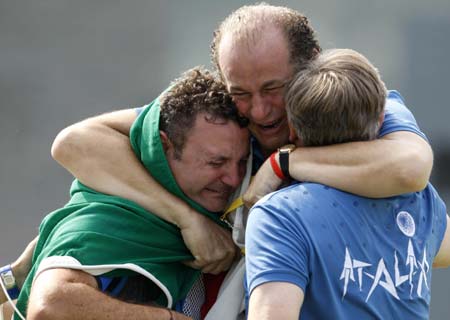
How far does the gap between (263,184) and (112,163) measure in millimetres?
543

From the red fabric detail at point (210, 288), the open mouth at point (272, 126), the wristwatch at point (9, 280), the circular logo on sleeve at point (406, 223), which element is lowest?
the wristwatch at point (9, 280)

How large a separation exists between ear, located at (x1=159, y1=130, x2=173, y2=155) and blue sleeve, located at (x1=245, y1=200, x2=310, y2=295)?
0.70 metres

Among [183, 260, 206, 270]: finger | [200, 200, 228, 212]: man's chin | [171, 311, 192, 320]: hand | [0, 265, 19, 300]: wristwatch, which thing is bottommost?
[0, 265, 19, 300]: wristwatch

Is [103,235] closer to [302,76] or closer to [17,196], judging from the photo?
[302,76]

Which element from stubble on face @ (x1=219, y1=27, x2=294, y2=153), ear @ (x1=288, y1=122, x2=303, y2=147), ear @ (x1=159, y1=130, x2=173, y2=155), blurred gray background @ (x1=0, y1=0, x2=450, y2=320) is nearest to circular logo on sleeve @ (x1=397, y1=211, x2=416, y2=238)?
Result: ear @ (x1=288, y1=122, x2=303, y2=147)

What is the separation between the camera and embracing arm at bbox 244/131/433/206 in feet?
7.70

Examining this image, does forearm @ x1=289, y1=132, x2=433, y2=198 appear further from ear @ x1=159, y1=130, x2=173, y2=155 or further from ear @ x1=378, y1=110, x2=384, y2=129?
ear @ x1=159, y1=130, x2=173, y2=155

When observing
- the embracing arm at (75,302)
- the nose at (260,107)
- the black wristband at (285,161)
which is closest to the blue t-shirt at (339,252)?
the black wristband at (285,161)

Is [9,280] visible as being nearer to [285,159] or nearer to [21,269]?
[21,269]

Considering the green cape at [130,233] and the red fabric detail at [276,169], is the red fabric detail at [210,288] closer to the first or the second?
the green cape at [130,233]

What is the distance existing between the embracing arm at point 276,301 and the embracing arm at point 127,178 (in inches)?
24.2

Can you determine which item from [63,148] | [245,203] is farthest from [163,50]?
[245,203]

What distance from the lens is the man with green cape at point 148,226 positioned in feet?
8.63

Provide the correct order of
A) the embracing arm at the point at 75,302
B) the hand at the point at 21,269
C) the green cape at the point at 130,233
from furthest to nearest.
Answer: the hand at the point at 21,269, the green cape at the point at 130,233, the embracing arm at the point at 75,302
